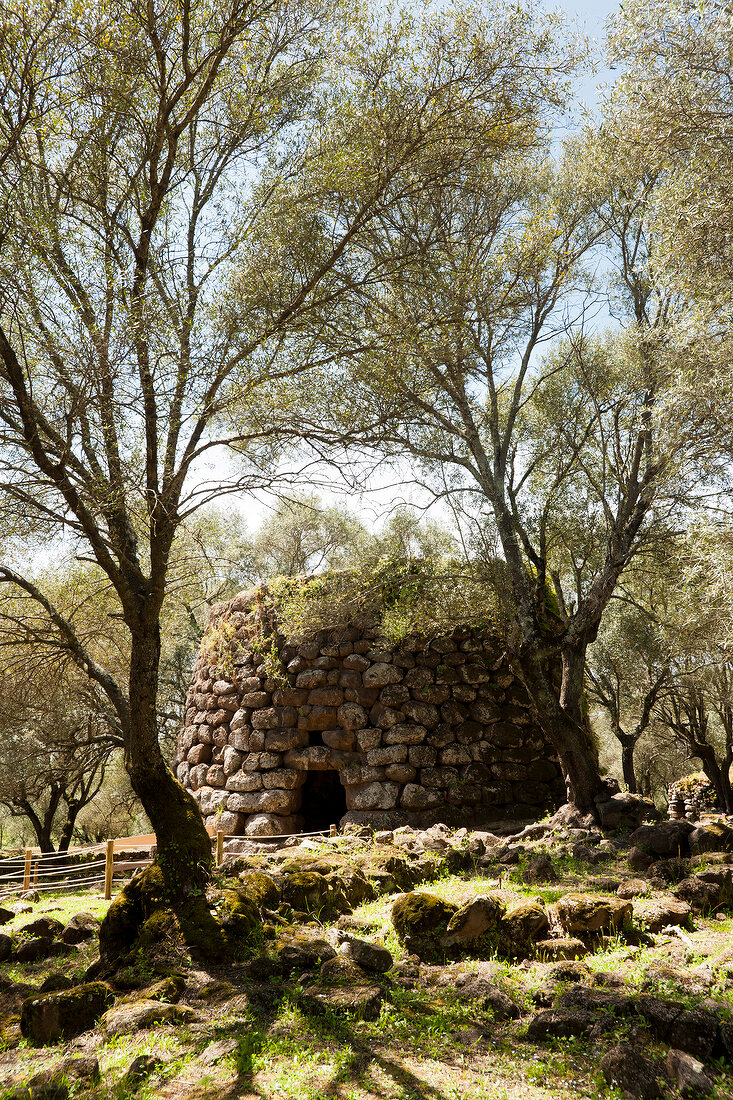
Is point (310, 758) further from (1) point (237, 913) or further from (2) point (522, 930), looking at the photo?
(2) point (522, 930)

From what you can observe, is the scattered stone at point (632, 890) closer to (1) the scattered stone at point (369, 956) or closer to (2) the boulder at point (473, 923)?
(2) the boulder at point (473, 923)

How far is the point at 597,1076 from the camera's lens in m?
3.17

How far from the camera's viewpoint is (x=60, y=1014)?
4.07 meters

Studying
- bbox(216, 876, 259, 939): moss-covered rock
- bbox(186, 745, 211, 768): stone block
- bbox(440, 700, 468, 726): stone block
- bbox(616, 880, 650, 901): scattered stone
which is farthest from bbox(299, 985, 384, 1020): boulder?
bbox(186, 745, 211, 768): stone block

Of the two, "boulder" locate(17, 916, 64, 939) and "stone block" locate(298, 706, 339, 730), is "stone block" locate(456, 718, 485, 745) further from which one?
"boulder" locate(17, 916, 64, 939)

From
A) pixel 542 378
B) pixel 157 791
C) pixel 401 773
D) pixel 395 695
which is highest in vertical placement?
pixel 542 378

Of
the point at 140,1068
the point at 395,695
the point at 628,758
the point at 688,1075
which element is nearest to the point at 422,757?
the point at 395,695

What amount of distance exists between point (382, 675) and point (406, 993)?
6.69 metres

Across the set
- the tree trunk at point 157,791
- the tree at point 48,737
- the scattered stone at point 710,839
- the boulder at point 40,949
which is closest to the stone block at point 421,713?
the scattered stone at point 710,839

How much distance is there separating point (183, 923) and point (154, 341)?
427 cm

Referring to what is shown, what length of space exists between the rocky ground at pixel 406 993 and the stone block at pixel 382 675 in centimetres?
431

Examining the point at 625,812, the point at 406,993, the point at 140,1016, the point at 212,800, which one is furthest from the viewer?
the point at 212,800

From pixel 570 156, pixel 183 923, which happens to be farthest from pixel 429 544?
pixel 183 923

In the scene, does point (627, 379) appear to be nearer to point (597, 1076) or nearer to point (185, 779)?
point (597, 1076)
